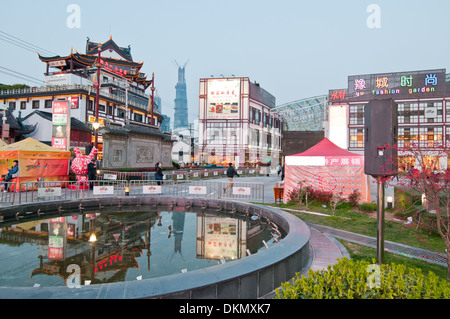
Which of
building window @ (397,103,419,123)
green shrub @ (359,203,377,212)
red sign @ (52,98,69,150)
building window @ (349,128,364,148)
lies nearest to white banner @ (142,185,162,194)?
red sign @ (52,98,69,150)

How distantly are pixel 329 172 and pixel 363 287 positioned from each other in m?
10.9

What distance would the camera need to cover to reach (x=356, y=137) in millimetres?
44250

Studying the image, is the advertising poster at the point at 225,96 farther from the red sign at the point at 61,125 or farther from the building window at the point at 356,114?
the red sign at the point at 61,125

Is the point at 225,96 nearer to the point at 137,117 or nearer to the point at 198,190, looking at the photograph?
the point at 137,117

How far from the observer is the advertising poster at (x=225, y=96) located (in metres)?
55.0

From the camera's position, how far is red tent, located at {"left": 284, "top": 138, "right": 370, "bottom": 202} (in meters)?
12.5

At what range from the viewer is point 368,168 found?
409cm

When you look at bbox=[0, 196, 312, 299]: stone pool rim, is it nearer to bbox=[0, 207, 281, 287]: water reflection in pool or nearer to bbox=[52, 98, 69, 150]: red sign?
bbox=[0, 207, 281, 287]: water reflection in pool

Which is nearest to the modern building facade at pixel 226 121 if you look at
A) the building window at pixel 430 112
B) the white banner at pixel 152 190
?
the building window at pixel 430 112
